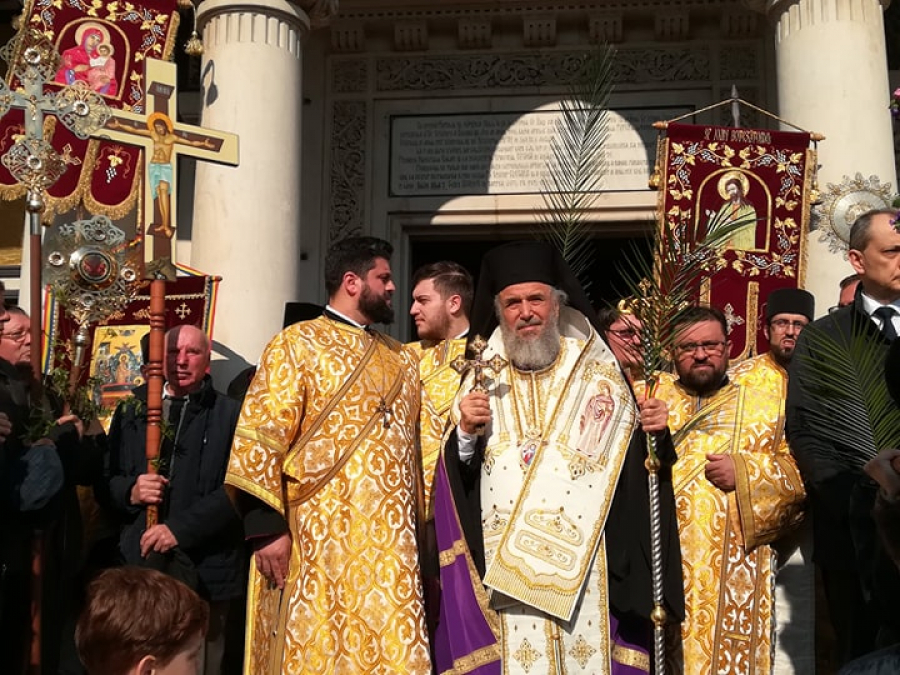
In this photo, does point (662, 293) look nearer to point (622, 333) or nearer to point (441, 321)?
point (622, 333)

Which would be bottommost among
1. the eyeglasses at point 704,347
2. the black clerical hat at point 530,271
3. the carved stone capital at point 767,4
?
the eyeglasses at point 704,347

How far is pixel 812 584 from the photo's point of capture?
5848mm

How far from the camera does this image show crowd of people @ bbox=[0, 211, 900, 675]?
16.0 ft

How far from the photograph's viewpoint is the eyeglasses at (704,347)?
19.3 feet

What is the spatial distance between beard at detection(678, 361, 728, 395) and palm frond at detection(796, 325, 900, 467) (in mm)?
1403

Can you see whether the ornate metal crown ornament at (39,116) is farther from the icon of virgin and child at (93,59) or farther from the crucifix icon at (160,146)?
the icon of virgin and child at (93,59)

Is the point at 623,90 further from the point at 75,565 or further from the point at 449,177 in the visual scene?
the point at 75,565

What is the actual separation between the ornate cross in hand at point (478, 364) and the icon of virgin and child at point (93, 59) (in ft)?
14.8

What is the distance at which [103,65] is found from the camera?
8.61m

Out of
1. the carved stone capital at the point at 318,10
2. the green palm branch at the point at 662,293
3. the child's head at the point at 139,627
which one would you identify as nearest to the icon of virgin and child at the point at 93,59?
the carved stone capital at the point at 318,10

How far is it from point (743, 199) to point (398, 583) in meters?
4.66

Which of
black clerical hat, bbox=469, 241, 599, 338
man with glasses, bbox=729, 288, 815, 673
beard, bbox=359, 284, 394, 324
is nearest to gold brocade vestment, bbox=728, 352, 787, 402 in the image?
man with glasses, bbox=729, 288, 815, 673

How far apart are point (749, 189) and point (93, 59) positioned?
15.1 ft

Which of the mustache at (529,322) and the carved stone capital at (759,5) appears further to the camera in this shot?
the carved stone capital at (759,5)
